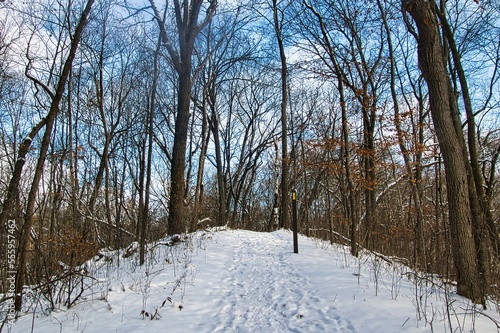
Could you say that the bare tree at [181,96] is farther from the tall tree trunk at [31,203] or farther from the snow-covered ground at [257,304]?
the tall tree trunk at [31,203]

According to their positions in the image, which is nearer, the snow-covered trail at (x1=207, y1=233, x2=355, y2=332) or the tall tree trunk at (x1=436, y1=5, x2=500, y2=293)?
the snow-covered trail at (x1=207, y1=233, x2=355, y2=332)

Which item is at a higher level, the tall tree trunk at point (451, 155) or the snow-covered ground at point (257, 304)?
the tall tree trunk at point (451, 155)

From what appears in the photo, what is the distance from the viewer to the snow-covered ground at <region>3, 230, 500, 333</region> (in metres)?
3.14

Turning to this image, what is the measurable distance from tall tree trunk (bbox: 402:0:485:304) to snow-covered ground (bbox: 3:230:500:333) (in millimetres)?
475

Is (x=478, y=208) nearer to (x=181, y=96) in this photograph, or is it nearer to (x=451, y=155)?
(x=451, y=155)

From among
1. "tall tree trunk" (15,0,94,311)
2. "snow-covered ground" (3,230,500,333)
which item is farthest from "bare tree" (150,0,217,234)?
"tall tree trunk" (15,0,94,311)

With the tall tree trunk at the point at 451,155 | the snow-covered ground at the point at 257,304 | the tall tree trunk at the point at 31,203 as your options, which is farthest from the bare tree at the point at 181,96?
the tall tree trunk at the point at 451,155

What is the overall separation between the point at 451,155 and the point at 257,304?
3725 millimetres

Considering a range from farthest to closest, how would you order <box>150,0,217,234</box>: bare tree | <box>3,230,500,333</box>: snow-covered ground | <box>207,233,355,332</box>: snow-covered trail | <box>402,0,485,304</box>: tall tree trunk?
1. <box>150,0,217,234</box>: bare tree
2. <box>402,0,485,304</box>: tall tree trunk
3. <box>207,233,355,332</box>: snow-covered trail
4. <box>3,230,500,333</box>: snow-covered ground

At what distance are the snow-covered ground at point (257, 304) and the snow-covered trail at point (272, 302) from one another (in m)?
0.01

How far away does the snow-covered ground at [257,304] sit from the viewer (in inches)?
124

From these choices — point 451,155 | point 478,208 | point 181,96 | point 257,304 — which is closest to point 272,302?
point 257,304

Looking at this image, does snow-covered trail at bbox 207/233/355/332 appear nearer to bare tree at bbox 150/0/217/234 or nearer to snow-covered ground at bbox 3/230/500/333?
snow-covered ground at bbox 3/230/500/333

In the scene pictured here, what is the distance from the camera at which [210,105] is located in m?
19.3
